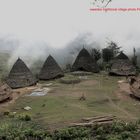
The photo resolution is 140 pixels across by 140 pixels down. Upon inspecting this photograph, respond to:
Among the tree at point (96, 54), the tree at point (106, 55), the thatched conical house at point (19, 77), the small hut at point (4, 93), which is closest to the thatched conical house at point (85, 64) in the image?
the thatched conical house at point (19, 77)

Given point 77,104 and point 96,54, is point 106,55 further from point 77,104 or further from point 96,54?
point 77,104

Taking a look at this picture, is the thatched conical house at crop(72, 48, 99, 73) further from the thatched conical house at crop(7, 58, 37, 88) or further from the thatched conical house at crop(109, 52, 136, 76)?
the thatched conical house at crop(7, 58, 37, 88)

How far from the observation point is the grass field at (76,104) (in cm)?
2516

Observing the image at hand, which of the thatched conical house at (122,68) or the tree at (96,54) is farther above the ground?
the tree at (96,54)

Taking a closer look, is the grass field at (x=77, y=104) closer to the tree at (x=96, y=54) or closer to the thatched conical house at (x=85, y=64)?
the thatched conical house at (x=85, y=64)

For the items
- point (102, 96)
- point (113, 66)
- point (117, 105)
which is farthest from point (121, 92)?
point (113, 66)

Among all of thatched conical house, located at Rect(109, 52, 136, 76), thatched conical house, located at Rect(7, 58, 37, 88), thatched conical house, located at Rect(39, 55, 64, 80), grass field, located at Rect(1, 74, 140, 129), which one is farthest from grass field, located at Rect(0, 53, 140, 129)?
thatched conical house, located at Rect(109, 52, 136, 76)

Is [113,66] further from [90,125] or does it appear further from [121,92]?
[90,125]

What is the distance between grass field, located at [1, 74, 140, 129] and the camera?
2516 centimetres

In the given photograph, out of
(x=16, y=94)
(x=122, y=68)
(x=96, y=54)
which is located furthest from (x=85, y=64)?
(x=16, y=94)

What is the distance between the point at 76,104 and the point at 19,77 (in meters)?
11.5

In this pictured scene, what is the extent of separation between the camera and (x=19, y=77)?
38719 mm

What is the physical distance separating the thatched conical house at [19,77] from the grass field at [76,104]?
2725 millimetres

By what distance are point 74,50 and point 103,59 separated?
7.26 meters
